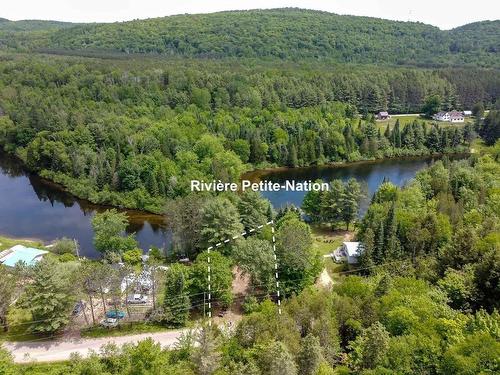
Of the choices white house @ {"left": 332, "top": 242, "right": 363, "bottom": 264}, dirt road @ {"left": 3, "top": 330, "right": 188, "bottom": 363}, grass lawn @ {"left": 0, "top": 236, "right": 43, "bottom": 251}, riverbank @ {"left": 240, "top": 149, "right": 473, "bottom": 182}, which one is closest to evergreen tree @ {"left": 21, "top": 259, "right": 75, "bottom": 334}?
dirt road @ {"left": 3, "top": 330, "right": 188, "bottom": 363}

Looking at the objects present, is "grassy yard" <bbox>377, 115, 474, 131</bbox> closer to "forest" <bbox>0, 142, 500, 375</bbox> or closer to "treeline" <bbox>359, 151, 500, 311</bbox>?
"treeline" <bbox>359, 151, 500, 311</bbox>

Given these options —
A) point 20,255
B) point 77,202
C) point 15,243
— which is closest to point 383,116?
point 77,202

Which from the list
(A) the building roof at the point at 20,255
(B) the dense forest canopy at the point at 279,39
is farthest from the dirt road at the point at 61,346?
(B) the dense forest canopy at the point at 279,39

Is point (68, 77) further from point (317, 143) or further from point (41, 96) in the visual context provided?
point (317, 143)

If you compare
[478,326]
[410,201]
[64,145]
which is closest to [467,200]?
[410,201]

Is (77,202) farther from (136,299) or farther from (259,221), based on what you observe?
(136,299)

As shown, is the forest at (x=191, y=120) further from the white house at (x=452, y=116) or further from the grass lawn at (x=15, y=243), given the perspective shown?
the grass lawn at (x=15, y=243)
